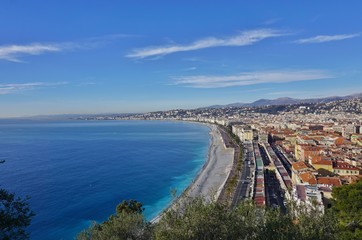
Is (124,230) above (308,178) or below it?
above

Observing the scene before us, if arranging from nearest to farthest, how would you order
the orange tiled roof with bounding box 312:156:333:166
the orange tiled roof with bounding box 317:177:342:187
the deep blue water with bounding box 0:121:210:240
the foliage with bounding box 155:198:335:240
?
1. the foliage with bounding box 155:198:335:240
2. the orange tiled roof with bounding box 317:177:342:187
3. the deep blue water with bounding box 0:121:210:240
4. the orange tiled roof with bounding box 312:156:333:166

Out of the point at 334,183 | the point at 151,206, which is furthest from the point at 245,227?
the point at 151,206

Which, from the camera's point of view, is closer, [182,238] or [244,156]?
[182,238]

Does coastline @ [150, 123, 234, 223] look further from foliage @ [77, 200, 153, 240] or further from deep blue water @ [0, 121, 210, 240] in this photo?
foliage @ [77, 200, 153, 240]

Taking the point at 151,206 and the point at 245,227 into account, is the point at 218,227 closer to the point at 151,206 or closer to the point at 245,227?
the point at 245,227

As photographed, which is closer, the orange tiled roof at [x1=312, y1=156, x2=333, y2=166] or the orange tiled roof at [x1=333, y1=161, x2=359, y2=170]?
the orange tiled roof at [x1=333, y1=161, x2=359, y2=170]

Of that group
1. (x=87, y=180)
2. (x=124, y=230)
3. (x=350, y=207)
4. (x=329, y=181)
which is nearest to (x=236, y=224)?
(x=124, y=230)

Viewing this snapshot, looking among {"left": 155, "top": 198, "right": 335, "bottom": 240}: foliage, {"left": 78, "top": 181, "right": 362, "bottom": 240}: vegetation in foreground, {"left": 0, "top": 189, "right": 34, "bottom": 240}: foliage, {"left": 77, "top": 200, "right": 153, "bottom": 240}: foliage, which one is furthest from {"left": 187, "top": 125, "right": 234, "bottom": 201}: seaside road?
{"left": 0, "top": 189, "right": 34, "bottom": 240}: foliage

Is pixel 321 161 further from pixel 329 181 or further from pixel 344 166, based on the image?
pixel 329 181

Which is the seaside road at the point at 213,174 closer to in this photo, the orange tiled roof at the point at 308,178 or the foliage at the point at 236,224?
the orange tiled roof at the point at 308,178

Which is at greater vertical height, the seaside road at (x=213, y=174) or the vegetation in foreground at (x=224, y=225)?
the vegetation in foreground at (x=224, y=225)

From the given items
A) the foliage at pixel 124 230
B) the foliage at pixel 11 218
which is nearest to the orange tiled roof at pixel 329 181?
the foliage at pixel 124 230
